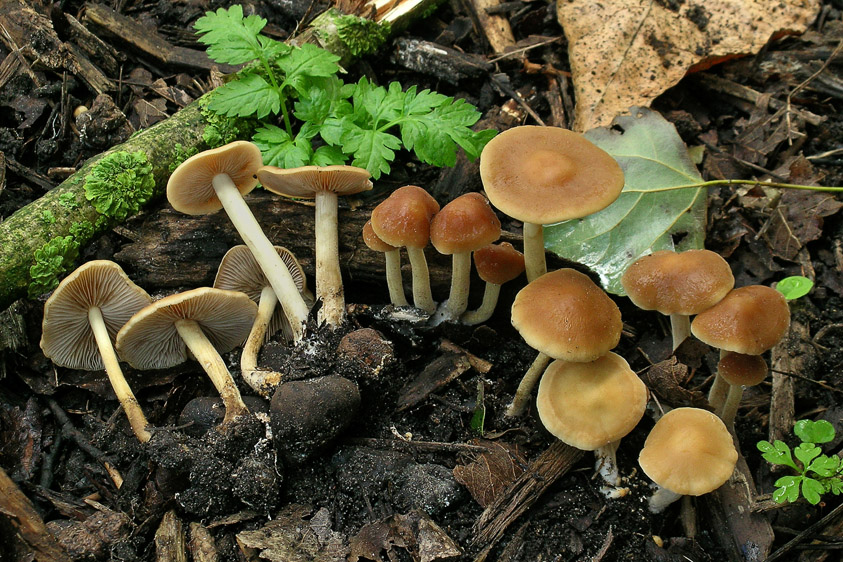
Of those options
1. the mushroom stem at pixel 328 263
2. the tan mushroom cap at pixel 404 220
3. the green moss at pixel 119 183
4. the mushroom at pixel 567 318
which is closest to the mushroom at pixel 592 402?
the mushroom at pixel 567 318

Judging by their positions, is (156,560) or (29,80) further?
(29,80)

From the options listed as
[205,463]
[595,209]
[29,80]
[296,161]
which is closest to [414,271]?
[296,161]

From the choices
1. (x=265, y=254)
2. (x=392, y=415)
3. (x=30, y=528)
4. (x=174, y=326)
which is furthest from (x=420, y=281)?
(x=30, y=528)

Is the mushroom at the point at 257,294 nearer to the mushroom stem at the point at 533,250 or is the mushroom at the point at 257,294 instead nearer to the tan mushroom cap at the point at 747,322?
the mushroom stem at the point at 533,250

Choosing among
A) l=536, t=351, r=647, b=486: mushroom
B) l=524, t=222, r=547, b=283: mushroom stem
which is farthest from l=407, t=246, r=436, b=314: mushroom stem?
l=536, t=351, r=647, b=486: mushroom

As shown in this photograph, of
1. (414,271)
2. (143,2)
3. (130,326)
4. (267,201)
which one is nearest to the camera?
(130,326)

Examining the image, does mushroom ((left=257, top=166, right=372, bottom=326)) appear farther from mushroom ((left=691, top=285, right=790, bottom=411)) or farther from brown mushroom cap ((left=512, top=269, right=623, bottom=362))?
mushroom ((left=691, top=285, right=790, bottom=411))

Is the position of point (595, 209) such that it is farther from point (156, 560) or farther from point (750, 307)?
point (156, 560)
